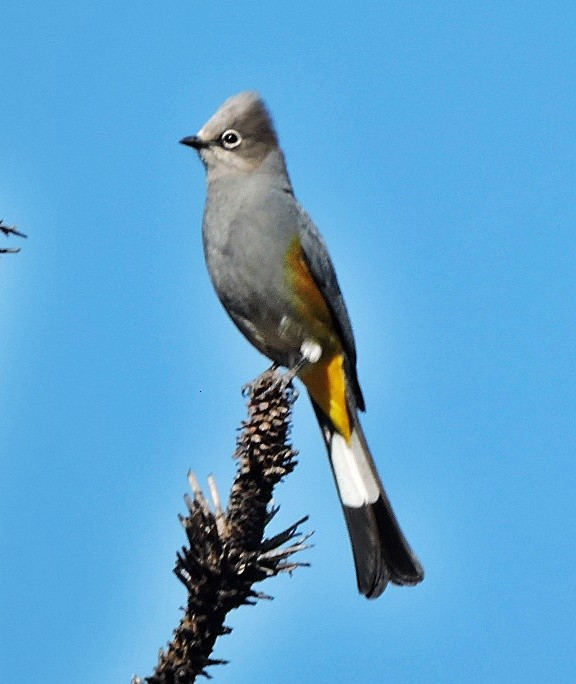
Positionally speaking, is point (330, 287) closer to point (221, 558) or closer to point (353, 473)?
point (353, 473)

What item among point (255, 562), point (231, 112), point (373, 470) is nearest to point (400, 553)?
point (373, 470)

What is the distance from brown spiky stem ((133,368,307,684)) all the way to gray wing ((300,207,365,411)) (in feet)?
9.13

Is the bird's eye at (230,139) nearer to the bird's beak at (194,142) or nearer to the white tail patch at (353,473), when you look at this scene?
the bird's beak at (194,142)

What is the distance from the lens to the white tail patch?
4.99 meters

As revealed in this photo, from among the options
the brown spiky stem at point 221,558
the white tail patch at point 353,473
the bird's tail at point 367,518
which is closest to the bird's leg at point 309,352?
the bird's tail at point 367,518

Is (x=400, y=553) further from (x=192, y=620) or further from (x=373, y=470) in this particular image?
(x=192, y=620)

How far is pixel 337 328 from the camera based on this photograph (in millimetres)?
5797

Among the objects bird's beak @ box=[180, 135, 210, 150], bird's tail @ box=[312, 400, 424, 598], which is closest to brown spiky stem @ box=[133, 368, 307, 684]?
bird's tail @ box=[312, 400, 424, 598]

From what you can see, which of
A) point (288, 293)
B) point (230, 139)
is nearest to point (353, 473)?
point (288, 293)

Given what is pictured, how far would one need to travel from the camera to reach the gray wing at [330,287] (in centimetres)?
576

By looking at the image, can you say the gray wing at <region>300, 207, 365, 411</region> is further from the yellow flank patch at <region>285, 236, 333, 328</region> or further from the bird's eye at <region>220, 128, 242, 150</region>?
the bird's eye at <region>220, 128, 242, 150</region>

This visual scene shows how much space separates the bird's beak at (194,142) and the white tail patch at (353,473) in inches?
77.5

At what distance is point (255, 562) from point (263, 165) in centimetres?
400

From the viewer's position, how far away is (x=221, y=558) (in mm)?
2512
